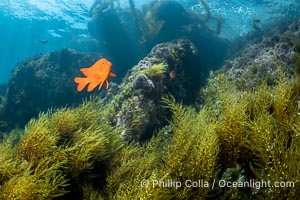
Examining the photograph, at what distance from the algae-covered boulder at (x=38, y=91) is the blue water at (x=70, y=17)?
8.07 meters

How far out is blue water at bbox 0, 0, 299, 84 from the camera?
2634cm

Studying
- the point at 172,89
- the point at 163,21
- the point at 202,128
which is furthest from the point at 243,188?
the point at 163,21

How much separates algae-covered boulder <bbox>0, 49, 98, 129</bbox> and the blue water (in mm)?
8071

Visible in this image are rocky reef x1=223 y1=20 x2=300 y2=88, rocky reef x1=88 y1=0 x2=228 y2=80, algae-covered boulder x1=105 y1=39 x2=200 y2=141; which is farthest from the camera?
rocky reef x1=88 y1=0 x2=228 y2=80

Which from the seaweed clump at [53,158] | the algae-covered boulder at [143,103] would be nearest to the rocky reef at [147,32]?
the algae-covered boulder at [143,103]

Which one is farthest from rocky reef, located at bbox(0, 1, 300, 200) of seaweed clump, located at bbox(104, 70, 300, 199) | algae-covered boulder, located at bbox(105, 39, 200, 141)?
algae-covered boulder, located at bbox(105, 39, 200, 141)

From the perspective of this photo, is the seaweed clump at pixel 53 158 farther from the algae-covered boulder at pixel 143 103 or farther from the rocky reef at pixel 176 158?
the algae-covered boulder at pixel 143 103

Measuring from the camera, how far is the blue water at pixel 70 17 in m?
26.3

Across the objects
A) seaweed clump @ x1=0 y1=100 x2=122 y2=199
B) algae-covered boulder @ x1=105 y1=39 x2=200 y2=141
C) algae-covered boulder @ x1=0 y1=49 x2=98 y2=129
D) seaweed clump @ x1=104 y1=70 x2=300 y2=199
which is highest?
seaweed clump @ x1=104 y1=70 x2=300 y2=199

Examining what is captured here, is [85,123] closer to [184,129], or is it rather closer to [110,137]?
[110,137]

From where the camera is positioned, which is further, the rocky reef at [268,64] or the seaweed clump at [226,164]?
the rocky reef at [268,64]

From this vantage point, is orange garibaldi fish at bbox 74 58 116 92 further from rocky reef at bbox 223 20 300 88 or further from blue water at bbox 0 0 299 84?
blue water at bbox 0 0 299 84

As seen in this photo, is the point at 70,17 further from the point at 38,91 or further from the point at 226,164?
the point at 226,164

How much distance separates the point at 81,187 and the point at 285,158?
2.41 metres
